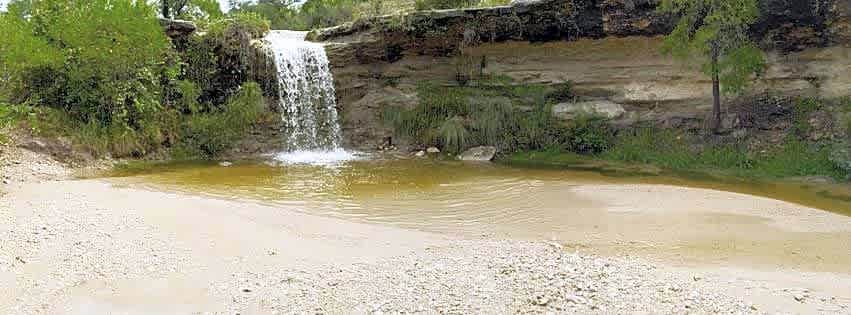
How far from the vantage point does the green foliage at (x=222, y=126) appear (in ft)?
45.4

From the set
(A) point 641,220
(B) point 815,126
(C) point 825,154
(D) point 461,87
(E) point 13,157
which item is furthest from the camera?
(D) point 461,87

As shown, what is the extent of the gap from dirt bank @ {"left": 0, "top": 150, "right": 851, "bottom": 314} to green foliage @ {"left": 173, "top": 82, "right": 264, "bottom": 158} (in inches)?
258

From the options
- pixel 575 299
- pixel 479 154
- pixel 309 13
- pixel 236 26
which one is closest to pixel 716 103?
pixel 479 154

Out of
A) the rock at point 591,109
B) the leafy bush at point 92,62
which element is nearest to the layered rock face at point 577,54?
the rock at point 591,109

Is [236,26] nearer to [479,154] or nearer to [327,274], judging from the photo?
[479,154]

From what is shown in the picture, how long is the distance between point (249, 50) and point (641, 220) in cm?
1059

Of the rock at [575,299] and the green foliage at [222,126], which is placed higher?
the green foliage at [222,126]

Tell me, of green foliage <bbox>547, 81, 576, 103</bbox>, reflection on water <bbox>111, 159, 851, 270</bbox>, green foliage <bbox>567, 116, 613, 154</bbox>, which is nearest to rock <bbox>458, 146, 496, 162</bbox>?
reflection on water <bbox>111, 159, 851, 270</bbox>

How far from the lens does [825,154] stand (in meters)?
11.9

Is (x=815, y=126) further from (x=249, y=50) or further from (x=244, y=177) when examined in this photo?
(x=249, y=50)

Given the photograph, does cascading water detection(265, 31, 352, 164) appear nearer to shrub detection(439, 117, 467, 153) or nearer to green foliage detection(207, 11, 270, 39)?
green foliage detection(207, 11, 270, 39)

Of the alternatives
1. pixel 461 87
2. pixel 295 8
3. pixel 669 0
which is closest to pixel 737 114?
pixel 669 0

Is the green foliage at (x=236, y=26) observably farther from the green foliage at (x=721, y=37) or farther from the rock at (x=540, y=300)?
the rock at (x=540, y=300)

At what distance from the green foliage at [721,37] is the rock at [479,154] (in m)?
4.41
